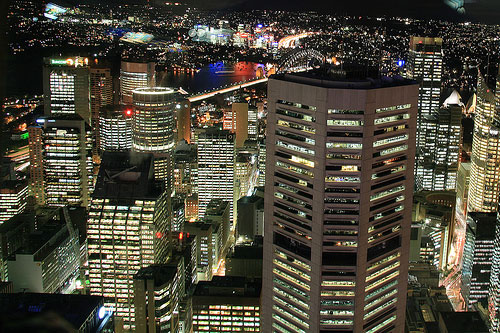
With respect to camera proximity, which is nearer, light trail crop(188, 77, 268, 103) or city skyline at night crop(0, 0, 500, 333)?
city skyline at night crop(0, 0, 500, 333)

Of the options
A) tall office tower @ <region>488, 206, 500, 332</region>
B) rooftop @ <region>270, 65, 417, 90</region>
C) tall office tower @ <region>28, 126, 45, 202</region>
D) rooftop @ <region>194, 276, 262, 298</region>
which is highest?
rooftop @ <region>270, 65, 417, 90</region>

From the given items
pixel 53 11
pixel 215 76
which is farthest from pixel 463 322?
pixel 215 76

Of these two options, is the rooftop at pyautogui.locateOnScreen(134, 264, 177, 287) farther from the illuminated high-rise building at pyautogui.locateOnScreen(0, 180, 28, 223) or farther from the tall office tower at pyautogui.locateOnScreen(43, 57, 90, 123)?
the tall office tower at pyautogui.locateOnScreen(43, 57, 90, 123)

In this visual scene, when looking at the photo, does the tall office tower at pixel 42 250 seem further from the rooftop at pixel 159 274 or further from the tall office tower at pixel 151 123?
the tall office tower at pixel 151 123

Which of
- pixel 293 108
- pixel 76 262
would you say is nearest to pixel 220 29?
pixel 76 262

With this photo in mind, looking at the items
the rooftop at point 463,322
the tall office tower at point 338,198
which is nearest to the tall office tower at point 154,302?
the tall office tower at point 338,198

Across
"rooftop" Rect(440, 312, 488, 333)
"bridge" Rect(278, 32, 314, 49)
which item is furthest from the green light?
"rooftop" Rect(440, 312, 488, 333)

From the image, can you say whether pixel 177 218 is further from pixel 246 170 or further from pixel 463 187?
pixel 463 187
